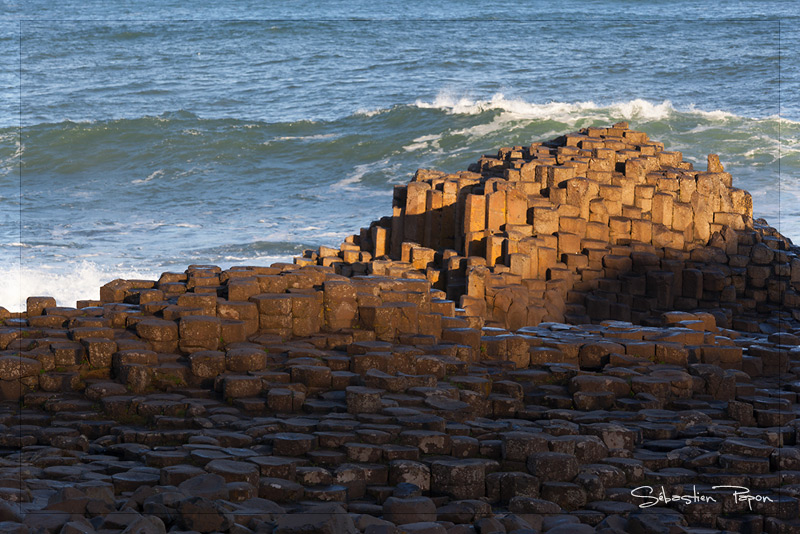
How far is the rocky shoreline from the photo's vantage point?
8.44 m

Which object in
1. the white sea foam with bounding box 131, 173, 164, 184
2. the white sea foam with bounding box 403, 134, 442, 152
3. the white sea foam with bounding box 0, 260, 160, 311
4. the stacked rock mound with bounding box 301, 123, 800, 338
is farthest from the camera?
the white sea foam with bounding box 403, 134, 442, 152

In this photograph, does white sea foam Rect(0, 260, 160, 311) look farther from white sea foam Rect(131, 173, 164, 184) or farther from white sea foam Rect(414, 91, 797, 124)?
white sea foam Rect(414, 91, 797, 124)

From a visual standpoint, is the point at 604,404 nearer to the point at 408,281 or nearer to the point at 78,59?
the point at 408,281

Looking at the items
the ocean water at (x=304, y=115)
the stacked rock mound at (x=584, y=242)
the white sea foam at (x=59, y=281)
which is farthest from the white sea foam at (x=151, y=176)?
the stacked rock mound at (x=584, y=242)

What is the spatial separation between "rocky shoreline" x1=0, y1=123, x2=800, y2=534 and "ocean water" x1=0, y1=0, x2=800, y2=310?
9799mm

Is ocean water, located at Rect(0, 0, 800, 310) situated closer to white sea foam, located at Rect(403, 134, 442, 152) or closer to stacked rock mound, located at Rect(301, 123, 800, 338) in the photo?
white sea foam, located at Rect(403, 134, 442, 152)

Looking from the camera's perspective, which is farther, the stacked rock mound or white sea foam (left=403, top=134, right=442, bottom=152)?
white sea foam (left=403, top=134, right=442, bottom=152)

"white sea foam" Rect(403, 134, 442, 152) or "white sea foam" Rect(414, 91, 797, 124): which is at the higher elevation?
"white sea foam" Rect(414, 91, 797, 124)

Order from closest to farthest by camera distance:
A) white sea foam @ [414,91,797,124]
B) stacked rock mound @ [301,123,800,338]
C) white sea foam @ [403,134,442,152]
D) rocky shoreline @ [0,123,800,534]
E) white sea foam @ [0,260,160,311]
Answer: rocky shoreline @ [0,123,800,534] → stacked rock mound @ [301,123,800,338] → white sea foam @ [0,260,160,311] → white sea foam @ [403,134,442,152] → white sea foam @ [414,91,797,124]

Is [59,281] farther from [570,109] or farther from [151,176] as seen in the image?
[570,109]

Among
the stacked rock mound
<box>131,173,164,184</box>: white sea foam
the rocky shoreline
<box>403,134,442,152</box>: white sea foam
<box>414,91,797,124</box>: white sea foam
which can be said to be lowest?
the rocky shoreline

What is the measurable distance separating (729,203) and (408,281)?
24.7ft

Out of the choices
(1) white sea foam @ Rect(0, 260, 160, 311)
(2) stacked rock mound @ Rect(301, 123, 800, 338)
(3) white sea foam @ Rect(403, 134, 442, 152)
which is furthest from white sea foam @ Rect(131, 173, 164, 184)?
(2) stacked rock mound @ Rect(301, 123, 800, 338)

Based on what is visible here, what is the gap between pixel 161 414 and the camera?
10430 millimetres
